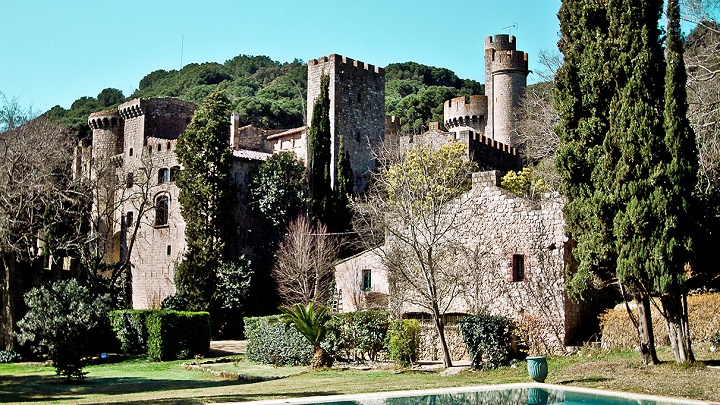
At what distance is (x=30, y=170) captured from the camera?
1315 inches

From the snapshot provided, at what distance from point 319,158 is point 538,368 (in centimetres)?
2875

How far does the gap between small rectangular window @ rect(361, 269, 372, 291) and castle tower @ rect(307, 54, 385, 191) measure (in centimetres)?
1238

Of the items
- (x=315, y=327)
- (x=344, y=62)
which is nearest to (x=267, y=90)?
(x=344, y=62)

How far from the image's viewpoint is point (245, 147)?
5412 cm

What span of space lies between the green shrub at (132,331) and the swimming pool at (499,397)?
18358 millimetres

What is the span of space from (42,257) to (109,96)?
57977 mm

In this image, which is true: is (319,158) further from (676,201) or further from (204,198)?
(676,201)

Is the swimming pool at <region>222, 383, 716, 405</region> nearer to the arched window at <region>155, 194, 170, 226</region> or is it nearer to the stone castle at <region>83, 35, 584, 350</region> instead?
the stone castle at <region>83, 35, 584, 350</region>

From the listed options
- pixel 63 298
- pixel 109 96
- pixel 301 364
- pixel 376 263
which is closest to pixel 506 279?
pixel 301 364

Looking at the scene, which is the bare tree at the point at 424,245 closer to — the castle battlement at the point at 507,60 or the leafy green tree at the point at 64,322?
the leafy green tree at the point at 64,322

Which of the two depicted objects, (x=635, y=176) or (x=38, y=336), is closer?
(x=635, y=176)

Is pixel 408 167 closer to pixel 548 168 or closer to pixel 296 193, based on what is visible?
pixel 548 168

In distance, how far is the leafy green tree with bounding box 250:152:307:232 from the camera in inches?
1670

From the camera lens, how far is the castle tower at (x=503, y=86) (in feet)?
185
